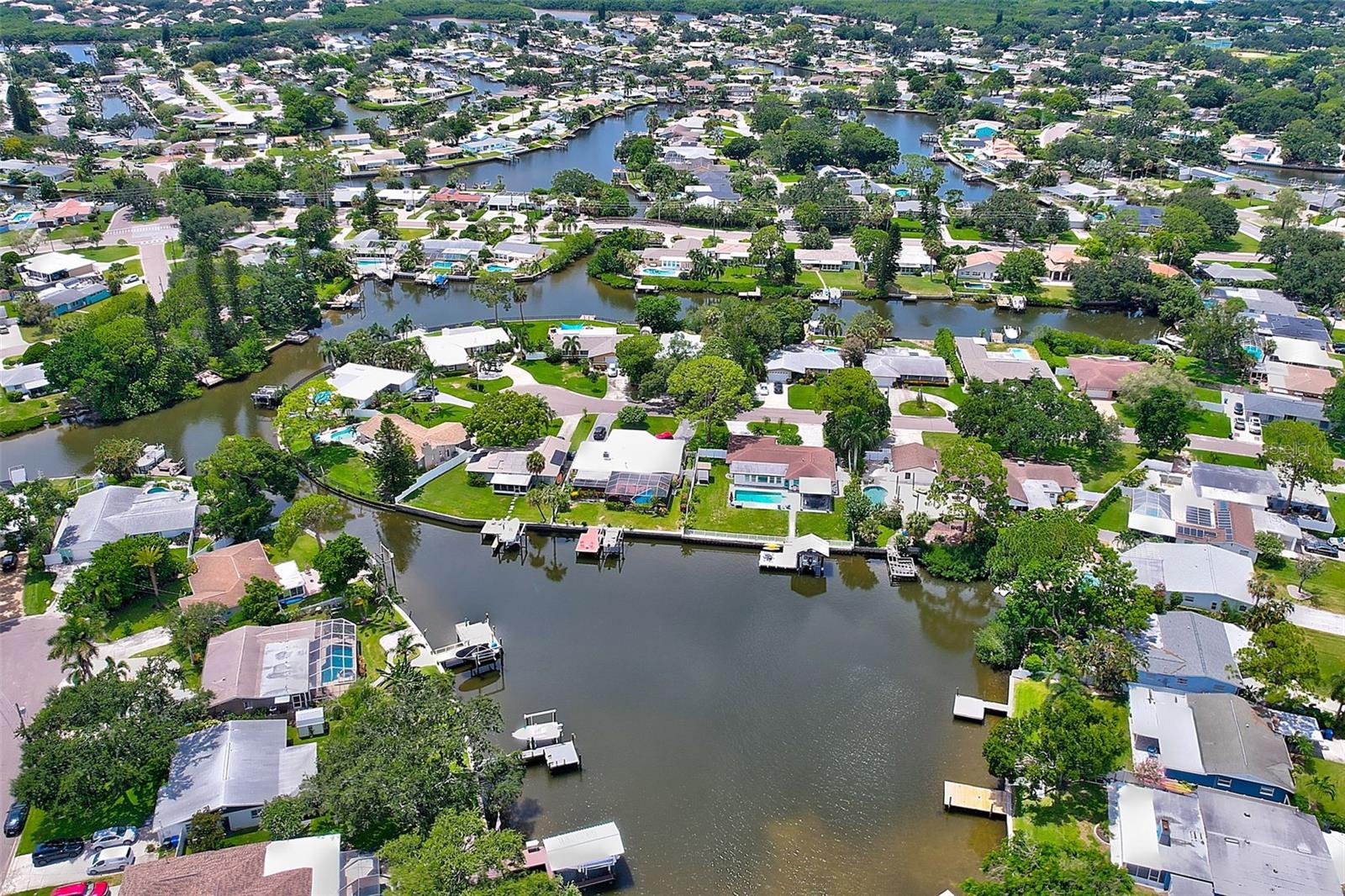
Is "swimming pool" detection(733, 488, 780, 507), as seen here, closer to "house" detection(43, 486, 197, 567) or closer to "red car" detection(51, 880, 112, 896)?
"house" detection(43, 486, 197, 567)

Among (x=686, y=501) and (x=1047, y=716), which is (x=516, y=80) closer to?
(x=686, y=501)

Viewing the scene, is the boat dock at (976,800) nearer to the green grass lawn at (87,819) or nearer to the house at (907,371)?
the green grass lawn at (87,819)

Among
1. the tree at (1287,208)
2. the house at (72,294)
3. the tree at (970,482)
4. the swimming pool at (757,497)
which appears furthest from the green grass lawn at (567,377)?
the tree at (1287,208)

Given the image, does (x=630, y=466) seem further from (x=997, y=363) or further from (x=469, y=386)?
(x=997, y=363)

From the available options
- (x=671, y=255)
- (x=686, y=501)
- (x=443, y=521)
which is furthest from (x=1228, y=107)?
(x=443, y=521)

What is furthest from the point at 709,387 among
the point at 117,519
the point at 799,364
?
the point at 117,519
